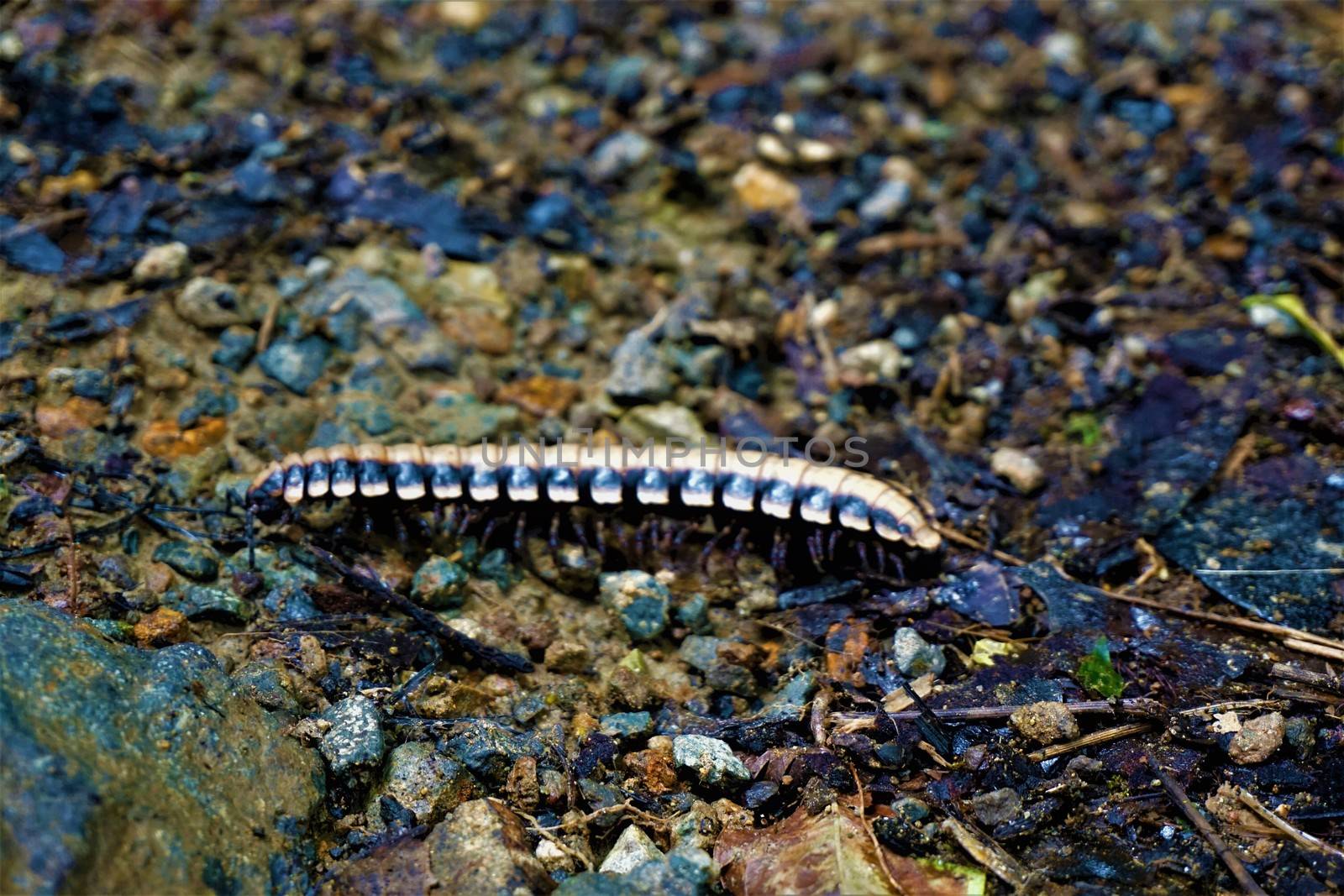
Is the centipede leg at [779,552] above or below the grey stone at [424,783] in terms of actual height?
below

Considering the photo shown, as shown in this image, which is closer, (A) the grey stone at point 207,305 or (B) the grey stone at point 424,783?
(B) the grey stone at point 424,783

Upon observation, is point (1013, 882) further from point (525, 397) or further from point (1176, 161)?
point (1176, 161)

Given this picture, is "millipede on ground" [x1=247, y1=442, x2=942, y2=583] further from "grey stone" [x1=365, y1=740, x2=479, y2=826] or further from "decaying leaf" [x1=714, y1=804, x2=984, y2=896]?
"decaying leaf" [x1=714, y1=804, x2=984, y2=896]

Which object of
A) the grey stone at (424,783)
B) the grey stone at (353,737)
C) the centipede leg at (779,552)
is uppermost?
the grey stone at (353,737)

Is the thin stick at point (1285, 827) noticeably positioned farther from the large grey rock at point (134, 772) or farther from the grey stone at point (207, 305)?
the grey stone at point (207, 305)

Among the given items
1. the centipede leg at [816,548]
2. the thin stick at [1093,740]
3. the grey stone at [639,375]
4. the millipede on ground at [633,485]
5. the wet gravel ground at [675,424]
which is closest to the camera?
the wet gravel ground at [675,424]

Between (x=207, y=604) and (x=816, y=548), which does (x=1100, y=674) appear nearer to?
(x=816, y=548)

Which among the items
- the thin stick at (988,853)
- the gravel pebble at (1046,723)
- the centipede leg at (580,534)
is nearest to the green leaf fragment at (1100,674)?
the gravel pebble at (1046,723)

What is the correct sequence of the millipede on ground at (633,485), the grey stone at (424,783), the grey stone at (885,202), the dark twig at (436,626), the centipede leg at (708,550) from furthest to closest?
1. the grey stone at (885,202)
2. the centipede leg at (708,550)
3. the millipede on ground at (633,485)
4. the dark twig at (436,626)
5. the grey stone at (424,783)
